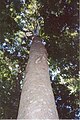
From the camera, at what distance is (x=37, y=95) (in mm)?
3402

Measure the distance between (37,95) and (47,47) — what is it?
10.9 feet

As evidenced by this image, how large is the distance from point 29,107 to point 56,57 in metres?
3.57

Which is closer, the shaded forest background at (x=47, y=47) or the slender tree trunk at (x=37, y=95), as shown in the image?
the slender tree trunk at (x=37, y=95)

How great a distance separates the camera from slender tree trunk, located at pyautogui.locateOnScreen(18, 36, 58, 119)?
3096mm

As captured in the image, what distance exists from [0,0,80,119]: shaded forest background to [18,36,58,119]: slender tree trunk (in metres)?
2.13

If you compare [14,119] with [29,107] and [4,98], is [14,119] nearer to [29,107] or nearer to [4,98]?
[4,98]

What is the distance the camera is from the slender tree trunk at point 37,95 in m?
3.10

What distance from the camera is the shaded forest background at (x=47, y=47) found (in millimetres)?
6516

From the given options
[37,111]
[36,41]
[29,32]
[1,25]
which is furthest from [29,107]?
[29,32]

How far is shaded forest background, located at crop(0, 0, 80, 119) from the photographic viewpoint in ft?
21.4

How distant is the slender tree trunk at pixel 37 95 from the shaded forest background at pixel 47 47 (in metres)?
2.13

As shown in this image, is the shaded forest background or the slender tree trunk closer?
the slender tree trunk

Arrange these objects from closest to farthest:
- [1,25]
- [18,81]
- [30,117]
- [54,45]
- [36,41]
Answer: [30,117] → [36,41] → [1,25] → [54,45] → [18,81]

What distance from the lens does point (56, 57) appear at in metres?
6.69
